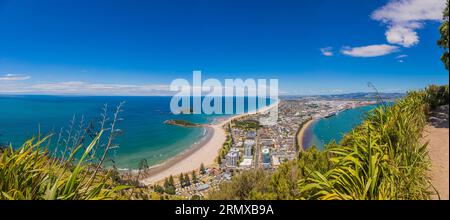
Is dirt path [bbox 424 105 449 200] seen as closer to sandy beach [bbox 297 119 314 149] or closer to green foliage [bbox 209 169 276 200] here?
green foliage [bbox 209 169 276 200]

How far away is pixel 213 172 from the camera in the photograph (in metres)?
24.3

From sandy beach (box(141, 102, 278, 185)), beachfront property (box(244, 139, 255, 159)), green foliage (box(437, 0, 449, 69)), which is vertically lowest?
sandy beach (box(141, 102, 278, 185))

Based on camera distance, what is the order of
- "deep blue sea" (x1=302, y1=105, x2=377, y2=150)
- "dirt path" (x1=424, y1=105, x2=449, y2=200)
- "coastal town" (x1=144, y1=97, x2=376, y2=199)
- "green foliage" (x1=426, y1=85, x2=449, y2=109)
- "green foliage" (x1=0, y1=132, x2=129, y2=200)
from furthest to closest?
"coastal town" (x1=144, y1=97, x2=376, y2=199) < "green foliage" (x1=426, y1=85, x2=449, y2=109) < "deep blue sea" (x1=302, y1=105, x2=377, y2=150) < "dirt path" (x1=424, y1=105, x2=449, y2=200) < "green foliage" (x1=0, y1=132, x2=129, y2=200)

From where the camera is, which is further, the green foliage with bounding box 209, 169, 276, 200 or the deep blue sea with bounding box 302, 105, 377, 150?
the green foliage with bounding box 209, 169, 276, 200

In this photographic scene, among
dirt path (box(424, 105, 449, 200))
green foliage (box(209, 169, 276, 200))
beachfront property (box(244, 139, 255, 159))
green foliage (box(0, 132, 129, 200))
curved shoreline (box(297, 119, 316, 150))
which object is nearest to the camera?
green foliage (box(0, 132, 129, 200))

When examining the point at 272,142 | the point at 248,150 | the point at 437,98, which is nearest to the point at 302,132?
the point at 272,142

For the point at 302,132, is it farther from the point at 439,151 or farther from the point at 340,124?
the point at 439,151

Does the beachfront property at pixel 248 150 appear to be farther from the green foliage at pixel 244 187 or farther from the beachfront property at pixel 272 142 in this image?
the green foliage at pixel 244 187

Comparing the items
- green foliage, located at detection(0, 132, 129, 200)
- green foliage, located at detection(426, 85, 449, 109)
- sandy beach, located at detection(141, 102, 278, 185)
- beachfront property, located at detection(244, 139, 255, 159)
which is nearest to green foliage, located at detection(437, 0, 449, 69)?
green foliage, located at detection(426, 85, 449, 109)

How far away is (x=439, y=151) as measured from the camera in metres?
4.02

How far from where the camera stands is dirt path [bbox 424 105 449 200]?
3.07m

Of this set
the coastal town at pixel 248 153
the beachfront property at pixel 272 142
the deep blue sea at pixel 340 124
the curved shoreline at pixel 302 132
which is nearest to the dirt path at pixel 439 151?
the deep blue sea at pixel 340 124

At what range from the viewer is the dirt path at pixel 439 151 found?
307 centimetres
